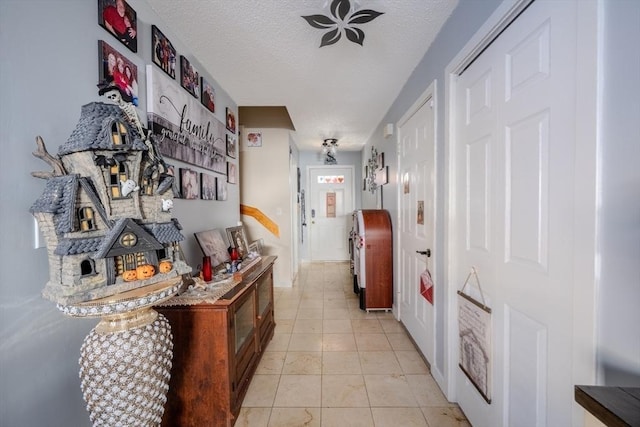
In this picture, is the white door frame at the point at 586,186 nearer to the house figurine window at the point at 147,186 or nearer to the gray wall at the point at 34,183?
the house figurine window at the point at 147,186

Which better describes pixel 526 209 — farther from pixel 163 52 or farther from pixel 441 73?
pixel 163 52

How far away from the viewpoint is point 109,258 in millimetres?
843

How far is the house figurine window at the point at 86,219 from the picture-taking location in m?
0.80

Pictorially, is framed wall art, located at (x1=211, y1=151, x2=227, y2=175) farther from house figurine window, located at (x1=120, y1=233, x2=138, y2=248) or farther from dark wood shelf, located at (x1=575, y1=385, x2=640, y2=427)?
dark wood shelf, located at (x1=575, y1=385, x2=640, y2=427)

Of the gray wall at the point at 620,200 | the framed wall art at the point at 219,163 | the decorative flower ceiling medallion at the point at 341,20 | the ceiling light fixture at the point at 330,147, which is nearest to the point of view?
the gray wall at the point at 620,200

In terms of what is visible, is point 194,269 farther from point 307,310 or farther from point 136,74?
point 307,310

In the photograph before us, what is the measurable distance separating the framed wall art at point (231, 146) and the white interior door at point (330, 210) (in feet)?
10.0

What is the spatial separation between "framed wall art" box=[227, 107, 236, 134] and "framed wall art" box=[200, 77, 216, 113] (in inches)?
11.8

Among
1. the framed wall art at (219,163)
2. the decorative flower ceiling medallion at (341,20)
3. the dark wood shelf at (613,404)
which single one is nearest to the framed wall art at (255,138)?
the framed wall art at (219,163)

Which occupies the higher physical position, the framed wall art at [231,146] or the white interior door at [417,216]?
the framed wall art at [231,146]

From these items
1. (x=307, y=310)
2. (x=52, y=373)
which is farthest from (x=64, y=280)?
(x=307, y=310)

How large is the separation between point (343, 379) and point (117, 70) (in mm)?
2331

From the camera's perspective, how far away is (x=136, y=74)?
1.33 m

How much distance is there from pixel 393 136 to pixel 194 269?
96.5 inches
